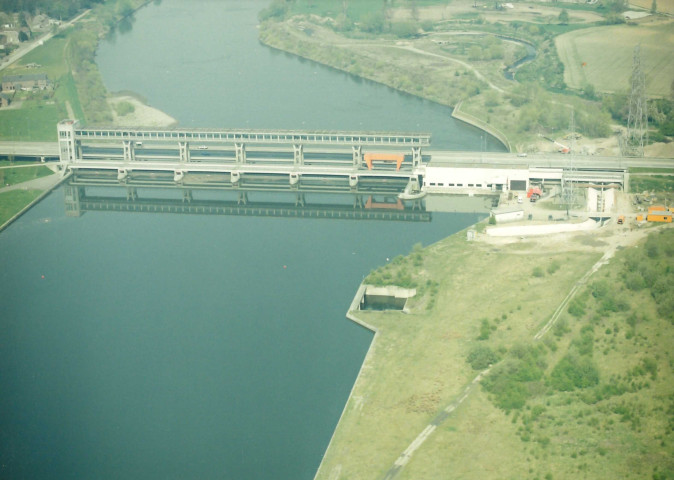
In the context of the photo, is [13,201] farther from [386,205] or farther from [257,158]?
[386,205]

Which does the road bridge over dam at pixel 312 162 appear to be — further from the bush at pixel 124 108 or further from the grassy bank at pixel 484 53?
the bush at pixel 124 108

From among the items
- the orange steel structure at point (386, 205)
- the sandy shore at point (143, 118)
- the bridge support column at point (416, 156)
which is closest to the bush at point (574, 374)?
the orange steel structure at point (386, 205)

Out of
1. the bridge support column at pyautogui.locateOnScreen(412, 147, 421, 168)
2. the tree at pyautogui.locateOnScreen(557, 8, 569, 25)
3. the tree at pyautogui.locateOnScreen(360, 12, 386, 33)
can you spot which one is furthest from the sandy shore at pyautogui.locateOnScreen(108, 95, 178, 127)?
the tree at pyautogui.locateOnScreen(557, 8, 569, 25)

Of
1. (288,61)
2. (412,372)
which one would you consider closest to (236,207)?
(412,372)

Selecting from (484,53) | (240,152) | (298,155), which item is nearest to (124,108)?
(240,152)

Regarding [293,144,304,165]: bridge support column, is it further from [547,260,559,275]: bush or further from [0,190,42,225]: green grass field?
[547,260,559,275]: bush
